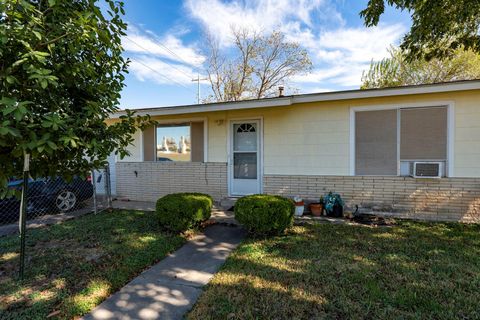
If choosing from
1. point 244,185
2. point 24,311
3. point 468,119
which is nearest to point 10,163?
point 24,311

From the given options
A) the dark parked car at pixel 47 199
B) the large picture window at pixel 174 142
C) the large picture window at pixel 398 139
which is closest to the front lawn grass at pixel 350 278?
the large picture window at pixel 398 139

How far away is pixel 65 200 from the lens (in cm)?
640

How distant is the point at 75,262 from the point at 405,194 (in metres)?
6.14

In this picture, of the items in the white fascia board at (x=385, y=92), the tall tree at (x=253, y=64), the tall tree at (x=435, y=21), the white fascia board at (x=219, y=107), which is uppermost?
the tall tree at (x=253, y=64)

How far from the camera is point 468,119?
5031mm

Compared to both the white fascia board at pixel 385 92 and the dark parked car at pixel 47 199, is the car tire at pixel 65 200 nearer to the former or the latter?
the dark parked car at pixel 47 199

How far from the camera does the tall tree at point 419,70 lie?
1531cm

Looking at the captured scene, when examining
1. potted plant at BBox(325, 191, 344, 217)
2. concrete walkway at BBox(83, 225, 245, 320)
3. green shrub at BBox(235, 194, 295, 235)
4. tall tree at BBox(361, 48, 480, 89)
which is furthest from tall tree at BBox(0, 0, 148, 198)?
tall tree at BBox(361, 48, 480, 89)

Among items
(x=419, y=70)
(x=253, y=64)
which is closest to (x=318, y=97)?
(x=419, y=70)

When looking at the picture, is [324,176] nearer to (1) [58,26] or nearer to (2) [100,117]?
(2) [100,117]

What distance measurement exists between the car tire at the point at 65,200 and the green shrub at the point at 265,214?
15.7ft

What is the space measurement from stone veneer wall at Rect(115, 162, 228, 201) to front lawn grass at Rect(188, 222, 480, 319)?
2.95 metres

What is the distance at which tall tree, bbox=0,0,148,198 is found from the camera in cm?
200

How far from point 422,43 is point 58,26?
287 inches
